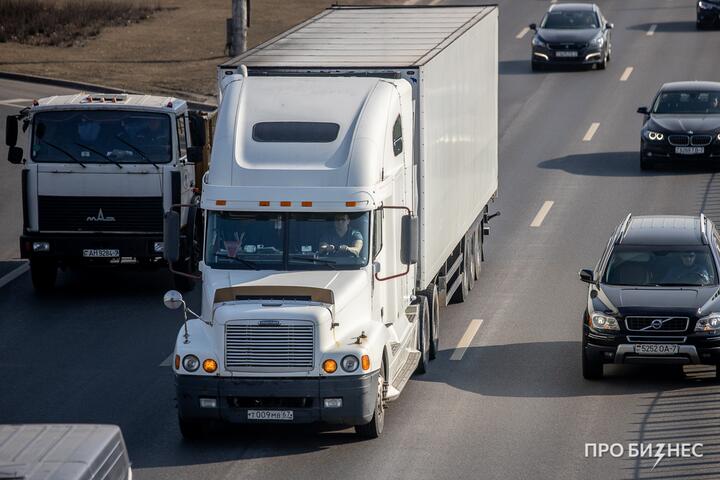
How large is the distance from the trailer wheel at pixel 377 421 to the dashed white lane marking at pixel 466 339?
378 cm

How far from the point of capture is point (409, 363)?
18.2m

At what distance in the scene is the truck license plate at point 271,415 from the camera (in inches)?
617

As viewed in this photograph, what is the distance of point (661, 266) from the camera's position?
19.4 metres

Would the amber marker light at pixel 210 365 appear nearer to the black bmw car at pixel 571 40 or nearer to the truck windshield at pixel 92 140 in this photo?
the truck windshield at pixel 92 140

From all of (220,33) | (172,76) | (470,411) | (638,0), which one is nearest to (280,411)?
(470,411)

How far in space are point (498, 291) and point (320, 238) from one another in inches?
325

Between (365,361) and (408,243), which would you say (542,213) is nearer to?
(408,243)

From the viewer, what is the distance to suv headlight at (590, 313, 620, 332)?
1852 centimetres

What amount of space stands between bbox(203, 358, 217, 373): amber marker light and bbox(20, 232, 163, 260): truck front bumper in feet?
27.1

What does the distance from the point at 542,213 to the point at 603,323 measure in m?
11.7

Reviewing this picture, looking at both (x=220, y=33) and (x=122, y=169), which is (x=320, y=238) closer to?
(x=122, y=169)

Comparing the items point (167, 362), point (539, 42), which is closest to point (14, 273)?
point (167, 362)

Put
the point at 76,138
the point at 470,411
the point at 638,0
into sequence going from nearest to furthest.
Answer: the point at 470,411 → the point at 76,138 → the point at 638,0

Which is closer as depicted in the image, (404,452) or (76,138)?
(404,452)
